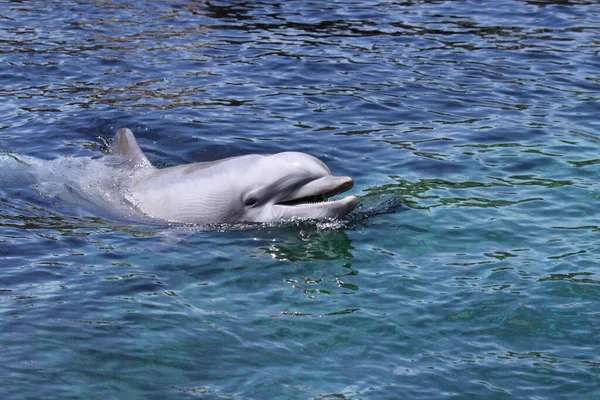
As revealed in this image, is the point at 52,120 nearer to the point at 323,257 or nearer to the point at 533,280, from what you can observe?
the point at 323,257

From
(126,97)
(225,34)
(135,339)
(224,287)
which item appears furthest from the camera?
(225,34)

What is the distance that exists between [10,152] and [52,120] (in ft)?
5.79

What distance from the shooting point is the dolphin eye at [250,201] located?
10344 mm

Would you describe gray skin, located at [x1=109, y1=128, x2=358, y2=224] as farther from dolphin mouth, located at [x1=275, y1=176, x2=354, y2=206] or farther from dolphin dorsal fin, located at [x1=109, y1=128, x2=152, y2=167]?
dolphin dorsal fin, located at [x1=109, y1=128, x2=152, y2=167]

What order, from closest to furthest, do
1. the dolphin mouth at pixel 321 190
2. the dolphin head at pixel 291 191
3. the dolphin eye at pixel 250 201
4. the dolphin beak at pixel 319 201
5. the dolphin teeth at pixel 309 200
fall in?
1. the dolphin mouth at pixel 321 190
2. the dolphin beak at pixel 319 201
3. the dolphin head at pixel 291 191
4. the dolphin teeth at pixel 309 200
5. the dolphin eye at pixel 250 201

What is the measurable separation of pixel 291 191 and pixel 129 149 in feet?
9.04

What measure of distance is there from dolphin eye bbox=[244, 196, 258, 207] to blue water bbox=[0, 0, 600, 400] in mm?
383

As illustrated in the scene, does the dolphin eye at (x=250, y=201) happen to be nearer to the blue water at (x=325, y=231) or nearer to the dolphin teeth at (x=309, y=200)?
the dolphin teeth at (x=309, y=200)

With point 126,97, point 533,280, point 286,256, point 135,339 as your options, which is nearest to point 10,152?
point 126,97

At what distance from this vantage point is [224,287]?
877 cm

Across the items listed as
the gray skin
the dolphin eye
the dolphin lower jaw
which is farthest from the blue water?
the dolphin eye

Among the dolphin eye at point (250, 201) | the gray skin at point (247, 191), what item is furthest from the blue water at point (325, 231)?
the dolphin eye at point (250, 201)

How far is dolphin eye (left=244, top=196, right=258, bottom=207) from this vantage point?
10.3m

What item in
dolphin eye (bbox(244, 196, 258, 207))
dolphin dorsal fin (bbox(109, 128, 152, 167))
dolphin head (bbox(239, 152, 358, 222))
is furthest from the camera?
dolphin dorsal fin (bbox(109, 128, 152, 167))
